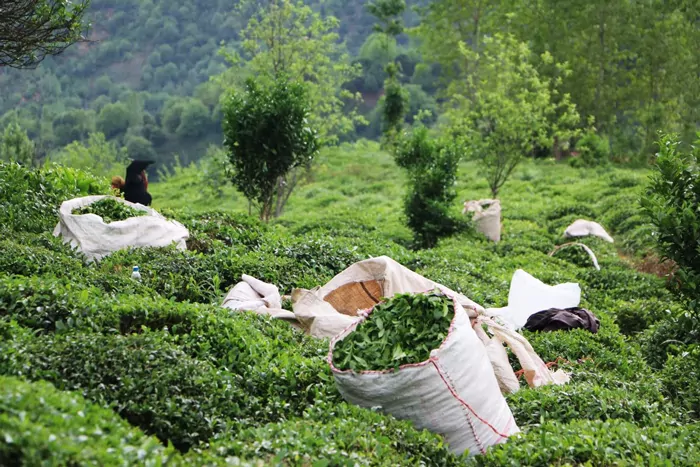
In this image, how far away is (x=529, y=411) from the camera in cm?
504

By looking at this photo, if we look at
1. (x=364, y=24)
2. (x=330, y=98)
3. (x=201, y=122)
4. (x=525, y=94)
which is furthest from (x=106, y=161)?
(x=364, y=24)

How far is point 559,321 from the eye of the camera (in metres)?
7.28

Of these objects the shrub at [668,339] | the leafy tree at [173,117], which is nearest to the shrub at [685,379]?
the shrub at [668,339]

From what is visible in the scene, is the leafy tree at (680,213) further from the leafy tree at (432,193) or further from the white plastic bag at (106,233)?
the leafy tree at (432,193)

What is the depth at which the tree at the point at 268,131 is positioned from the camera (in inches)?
504

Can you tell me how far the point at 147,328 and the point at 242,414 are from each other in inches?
39.1

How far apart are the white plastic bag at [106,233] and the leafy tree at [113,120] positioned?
57054 mm

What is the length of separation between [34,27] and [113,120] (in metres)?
56.6

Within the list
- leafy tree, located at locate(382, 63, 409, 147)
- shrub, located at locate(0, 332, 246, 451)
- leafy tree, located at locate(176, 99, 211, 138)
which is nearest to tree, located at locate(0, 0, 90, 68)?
shrub, located at locate(0, 332, 246, 451)

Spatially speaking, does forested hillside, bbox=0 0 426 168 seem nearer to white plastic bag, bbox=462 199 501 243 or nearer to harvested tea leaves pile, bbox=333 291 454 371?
white plastic bag, bbox=462 199 501 243

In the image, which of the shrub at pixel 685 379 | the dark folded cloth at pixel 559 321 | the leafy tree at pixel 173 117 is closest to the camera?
the shrub at pixel 685 379

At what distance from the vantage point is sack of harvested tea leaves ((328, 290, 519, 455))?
14.2ft

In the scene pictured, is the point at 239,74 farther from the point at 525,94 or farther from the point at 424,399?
the point at 424,399

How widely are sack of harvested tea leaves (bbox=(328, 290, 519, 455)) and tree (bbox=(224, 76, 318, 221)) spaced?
8.55 meters
